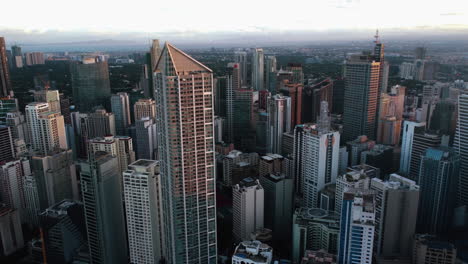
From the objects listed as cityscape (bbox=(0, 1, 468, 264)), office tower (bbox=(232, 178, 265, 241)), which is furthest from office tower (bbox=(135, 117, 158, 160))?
office tower (bbox=(232, 178, 265, 241))

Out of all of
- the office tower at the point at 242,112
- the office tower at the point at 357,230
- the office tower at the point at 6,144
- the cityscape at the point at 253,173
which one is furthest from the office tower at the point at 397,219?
the office tower at the point at 6,144

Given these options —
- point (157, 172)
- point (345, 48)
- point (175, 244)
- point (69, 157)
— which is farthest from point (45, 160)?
point (345, 48)

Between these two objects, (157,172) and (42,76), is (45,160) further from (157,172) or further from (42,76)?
(42,76)

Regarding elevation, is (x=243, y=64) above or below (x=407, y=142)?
above

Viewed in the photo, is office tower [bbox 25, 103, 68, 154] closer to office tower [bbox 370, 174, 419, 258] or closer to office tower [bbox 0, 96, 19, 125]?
office tower [bbox 0, 96, 19, 125]

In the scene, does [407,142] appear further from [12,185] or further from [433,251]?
[12,185]

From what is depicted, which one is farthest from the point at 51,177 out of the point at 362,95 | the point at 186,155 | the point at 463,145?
the point at 362,95
